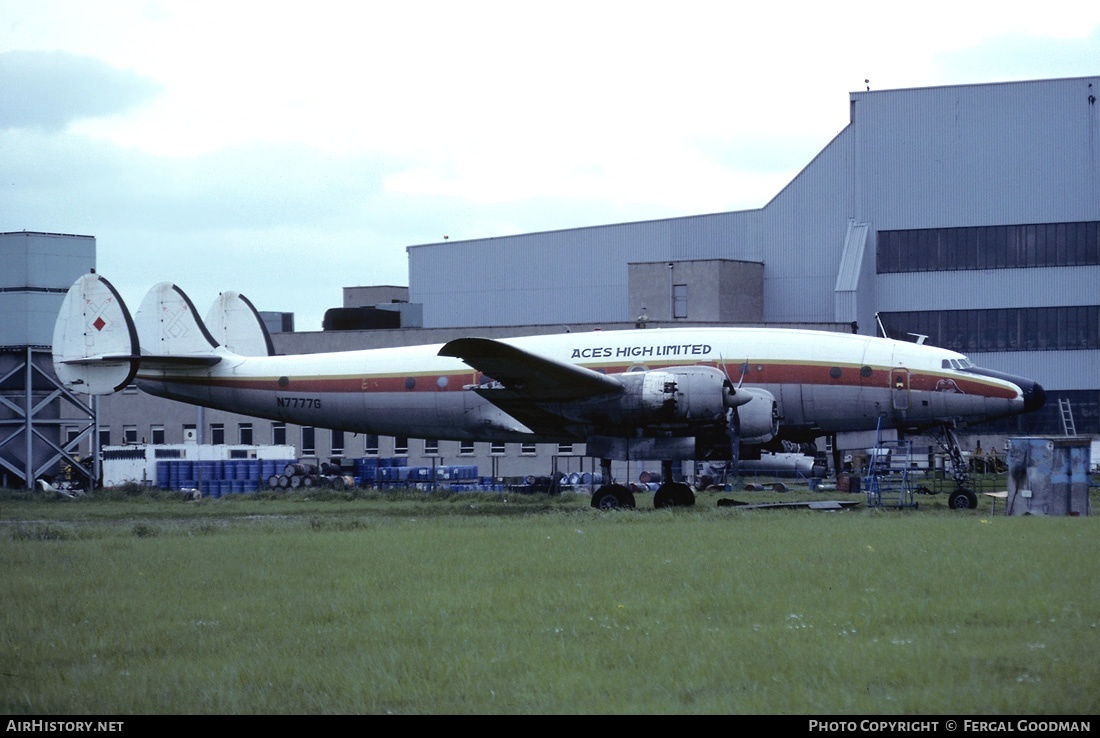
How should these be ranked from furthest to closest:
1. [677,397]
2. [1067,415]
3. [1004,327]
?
1. [1004,327]
2. [1067,415]
3. [677,397]

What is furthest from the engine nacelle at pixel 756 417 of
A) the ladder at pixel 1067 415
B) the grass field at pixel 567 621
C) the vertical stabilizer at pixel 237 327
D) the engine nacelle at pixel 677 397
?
the ladder at pixel 1067 415

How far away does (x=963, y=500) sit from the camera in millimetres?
27453

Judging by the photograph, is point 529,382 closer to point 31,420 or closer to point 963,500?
point 963,500

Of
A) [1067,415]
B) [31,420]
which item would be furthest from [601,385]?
[1067,415]

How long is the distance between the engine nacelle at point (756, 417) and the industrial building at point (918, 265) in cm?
2853

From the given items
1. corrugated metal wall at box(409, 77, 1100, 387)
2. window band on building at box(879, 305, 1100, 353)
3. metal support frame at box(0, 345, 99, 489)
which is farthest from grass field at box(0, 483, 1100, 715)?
corrugated metal wall at box(409, 77, 1100, 387)

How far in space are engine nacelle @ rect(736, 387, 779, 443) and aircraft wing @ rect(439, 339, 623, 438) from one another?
2.77m

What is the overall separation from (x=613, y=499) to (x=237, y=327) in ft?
42.5

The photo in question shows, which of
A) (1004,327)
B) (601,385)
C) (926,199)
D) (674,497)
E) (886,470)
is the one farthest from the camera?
(926,199)

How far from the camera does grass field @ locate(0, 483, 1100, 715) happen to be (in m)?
9.25

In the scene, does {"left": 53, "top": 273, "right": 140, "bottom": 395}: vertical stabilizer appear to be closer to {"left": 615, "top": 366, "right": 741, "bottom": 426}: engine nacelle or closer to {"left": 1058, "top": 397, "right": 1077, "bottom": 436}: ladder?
{"left": 615, "top": 366, "right": 741, "bottom": 426}: engine nacelle

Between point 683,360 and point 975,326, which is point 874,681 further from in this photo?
point 975,326

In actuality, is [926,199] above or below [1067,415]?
above
